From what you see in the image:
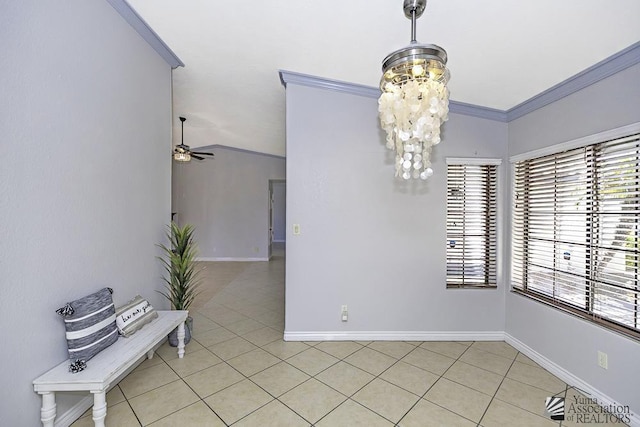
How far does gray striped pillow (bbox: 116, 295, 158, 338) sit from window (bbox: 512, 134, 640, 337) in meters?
3.61

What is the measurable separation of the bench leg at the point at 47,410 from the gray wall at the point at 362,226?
1876 millimetres

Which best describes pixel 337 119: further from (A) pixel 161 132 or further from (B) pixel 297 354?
(B) pixel 297 354

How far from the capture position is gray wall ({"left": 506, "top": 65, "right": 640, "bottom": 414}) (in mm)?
1917

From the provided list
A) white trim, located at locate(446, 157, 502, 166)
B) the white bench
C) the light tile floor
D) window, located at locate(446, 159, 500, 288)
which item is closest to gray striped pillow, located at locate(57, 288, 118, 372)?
the white bench

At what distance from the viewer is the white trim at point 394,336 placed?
3037 millimetres

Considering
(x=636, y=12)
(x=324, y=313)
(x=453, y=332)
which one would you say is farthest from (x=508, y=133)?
(x=324, y=313)

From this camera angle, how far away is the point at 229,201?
7.78m

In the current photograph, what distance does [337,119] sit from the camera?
3020mm

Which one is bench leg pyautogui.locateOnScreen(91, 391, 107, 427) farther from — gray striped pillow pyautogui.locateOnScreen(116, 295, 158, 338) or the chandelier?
the chandelier

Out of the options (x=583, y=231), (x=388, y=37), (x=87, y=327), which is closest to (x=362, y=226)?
(x=388, y=37)

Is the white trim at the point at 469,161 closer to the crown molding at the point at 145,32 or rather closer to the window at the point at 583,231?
the window at the point at 583,231

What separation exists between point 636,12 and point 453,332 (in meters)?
2.94

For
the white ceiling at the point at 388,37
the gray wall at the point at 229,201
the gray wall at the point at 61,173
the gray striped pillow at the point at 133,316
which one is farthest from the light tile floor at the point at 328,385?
the gray wall at the point at 229,201

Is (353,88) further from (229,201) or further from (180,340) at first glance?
(229,201)
